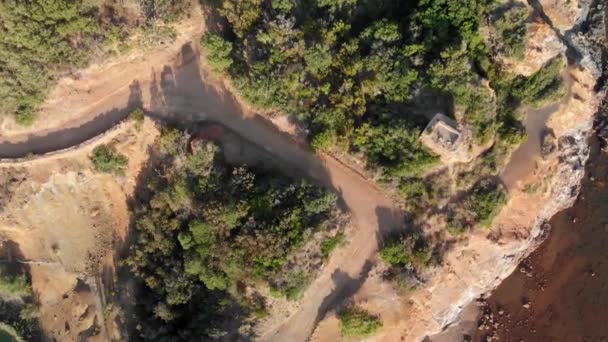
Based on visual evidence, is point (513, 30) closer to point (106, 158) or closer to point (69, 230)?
point (106, 158)

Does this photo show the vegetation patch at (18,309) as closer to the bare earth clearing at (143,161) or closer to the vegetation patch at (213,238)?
the bare earth clearing at (143,161)

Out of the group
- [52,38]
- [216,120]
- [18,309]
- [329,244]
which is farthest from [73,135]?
[329,244]

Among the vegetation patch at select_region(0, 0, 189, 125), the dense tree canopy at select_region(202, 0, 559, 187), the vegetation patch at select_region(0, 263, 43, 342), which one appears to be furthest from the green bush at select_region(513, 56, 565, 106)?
the vegetation patch at select_region(0, 263, 43, 342)

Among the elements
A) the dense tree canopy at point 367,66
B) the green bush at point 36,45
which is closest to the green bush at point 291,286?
the dense tree canopy at point 367,66

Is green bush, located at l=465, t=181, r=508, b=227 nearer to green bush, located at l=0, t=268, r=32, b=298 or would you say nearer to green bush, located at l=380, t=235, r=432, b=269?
green bush, located at l=380, t=235, r=432, b=269

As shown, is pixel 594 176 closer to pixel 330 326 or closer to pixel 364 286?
pixel 364 286

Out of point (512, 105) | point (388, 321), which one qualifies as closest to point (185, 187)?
point (388, 321)

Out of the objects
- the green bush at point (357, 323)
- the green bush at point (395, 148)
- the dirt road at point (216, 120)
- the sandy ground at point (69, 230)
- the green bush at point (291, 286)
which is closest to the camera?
the green bush at point (291, 286)

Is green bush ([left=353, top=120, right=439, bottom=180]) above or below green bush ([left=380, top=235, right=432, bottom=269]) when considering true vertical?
above
